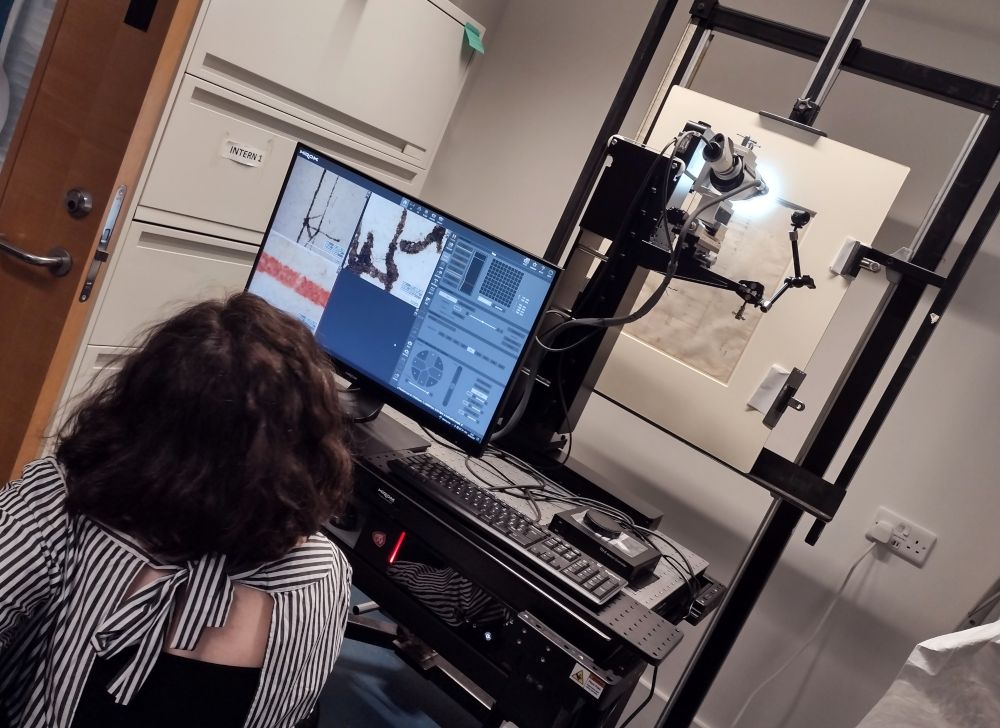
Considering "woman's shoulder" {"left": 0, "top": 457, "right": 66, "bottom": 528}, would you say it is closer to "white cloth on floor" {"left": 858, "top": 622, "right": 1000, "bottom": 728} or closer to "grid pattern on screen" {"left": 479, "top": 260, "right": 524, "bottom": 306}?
"grid pattern on screen" {"left": 479, "top": 260, "right": 524, "bottom": 306}

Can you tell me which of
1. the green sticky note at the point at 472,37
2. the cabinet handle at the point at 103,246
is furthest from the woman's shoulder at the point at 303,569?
the green sticky note at the point at 472,37

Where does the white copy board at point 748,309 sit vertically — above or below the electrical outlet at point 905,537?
above

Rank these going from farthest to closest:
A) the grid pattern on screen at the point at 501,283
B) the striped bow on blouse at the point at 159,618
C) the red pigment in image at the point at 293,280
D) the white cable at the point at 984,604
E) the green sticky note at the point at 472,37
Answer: the green sticky note at the point at 472,37, the white cable at the point at 984,604, the red pigment in image at the point at 293,280, the grid pattern on screen at the point at 501,283, the striped bow on blouse at the point at 159,618

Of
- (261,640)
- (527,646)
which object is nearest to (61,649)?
(261,640)

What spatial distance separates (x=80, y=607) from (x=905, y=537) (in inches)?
75.4

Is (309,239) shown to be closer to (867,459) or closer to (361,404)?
(361,404)

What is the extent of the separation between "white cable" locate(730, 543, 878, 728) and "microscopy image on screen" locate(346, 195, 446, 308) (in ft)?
4.60

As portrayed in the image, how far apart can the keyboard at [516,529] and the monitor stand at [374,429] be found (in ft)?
0.28

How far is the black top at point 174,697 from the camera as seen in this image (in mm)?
738

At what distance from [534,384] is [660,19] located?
33.0 inches

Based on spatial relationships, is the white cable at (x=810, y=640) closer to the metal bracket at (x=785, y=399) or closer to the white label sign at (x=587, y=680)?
the metal bracket at (x=785, y=399)

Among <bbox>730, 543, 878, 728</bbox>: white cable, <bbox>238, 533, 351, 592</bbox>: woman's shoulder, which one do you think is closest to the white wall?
<bbox>730, 543, 878, 728</bbox>: white cable

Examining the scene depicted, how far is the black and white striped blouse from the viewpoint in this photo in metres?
0.73

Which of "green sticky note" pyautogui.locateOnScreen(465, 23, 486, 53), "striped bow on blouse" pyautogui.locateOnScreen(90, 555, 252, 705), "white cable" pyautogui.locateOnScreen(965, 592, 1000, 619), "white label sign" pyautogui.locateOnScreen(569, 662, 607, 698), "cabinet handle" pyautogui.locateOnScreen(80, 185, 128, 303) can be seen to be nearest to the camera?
"striped bow on blouse" pyautogui.locateOnScreen(90, 555, 252, 705)
